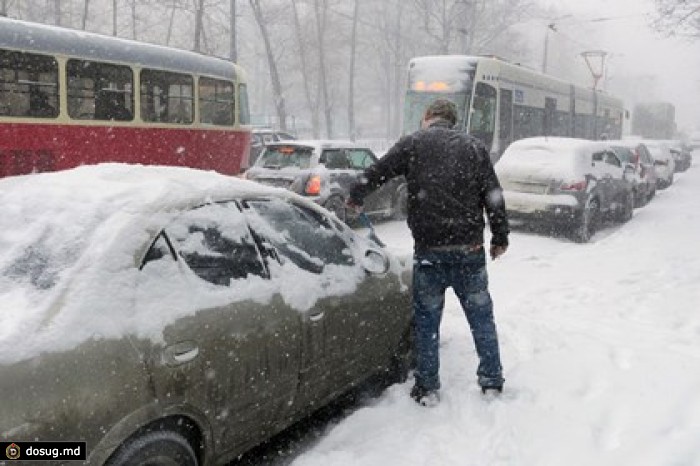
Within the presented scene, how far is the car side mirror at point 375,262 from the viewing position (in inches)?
166

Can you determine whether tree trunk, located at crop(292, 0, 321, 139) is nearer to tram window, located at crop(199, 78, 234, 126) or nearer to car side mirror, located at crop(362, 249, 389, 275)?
tram window, located at crop(199, 78, 234, 126)

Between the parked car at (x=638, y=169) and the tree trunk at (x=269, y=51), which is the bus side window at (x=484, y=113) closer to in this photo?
the parked car at (x=638, y=169)

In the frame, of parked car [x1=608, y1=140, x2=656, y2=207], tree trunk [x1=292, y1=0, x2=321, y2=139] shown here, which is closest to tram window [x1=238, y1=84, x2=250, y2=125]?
parked car [x1=608, y1=140, x2=656, y2=207]

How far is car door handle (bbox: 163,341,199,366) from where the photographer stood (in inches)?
109

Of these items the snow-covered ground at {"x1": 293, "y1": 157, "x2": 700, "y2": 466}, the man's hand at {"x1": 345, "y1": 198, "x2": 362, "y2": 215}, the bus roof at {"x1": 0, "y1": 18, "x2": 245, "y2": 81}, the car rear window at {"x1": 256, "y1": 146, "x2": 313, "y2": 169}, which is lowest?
the snow-covered ground at {"x1": 293, "y1": 157, "x2": 700, "y2": 466}

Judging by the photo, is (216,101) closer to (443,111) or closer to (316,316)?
(443,111)

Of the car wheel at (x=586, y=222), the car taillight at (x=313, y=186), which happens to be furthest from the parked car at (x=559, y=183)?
the car taillight at (x=313, y=186)

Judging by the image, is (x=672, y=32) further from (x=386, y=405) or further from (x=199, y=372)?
(x=199, y=372)

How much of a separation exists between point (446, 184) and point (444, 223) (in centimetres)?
24

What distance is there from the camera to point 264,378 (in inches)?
131

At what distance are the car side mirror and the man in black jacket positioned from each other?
0.20 meters

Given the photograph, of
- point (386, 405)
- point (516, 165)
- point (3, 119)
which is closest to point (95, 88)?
point (3, 119)

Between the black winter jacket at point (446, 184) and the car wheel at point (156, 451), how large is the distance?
6.45 feet

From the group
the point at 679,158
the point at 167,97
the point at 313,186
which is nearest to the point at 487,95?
the point at 167,97
